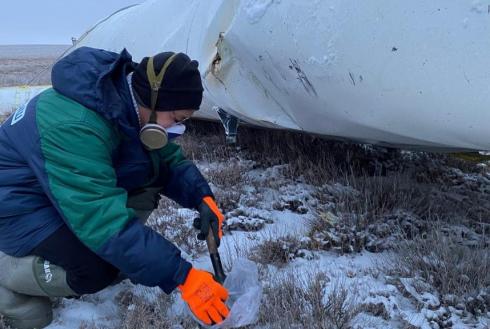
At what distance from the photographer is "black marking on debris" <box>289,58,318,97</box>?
2.42m

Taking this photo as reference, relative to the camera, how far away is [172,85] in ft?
6.30

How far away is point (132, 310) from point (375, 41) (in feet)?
4.55

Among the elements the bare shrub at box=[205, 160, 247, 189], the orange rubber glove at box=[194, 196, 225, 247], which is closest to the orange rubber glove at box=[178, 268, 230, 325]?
the orange rubber glove at box=[194, 196, 225, 247]

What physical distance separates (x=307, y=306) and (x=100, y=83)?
113 centimetres

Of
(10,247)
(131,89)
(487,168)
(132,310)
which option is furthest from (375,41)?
(487,168)

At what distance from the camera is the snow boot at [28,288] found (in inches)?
80.0

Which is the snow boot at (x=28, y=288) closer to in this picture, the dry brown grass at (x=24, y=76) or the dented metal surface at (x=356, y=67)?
the dented metal surface at (x=356, y=67)

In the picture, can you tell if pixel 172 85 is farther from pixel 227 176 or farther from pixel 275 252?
pixel 227 176

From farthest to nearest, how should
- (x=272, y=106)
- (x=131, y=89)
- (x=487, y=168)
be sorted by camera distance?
(x=487, y=168) < (x=272, y=106) < (x=131, y=89)

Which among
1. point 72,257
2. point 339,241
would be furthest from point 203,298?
point 339,241

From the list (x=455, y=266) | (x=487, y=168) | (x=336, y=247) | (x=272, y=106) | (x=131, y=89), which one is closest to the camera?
(x=131, y=89)

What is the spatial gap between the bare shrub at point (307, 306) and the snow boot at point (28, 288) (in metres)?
0.78

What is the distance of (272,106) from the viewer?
9.68 feet

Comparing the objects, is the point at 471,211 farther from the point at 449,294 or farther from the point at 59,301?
the point at 59,301
